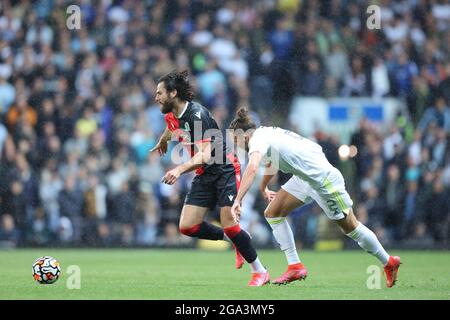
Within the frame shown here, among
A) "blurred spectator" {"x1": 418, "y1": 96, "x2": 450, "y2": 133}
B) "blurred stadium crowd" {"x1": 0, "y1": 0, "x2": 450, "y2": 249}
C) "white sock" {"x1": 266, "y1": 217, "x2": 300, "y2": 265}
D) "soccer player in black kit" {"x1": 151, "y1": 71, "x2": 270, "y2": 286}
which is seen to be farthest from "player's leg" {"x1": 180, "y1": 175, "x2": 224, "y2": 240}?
"blurred spectator" {"x1": 418, "y1": 96, "x2": 450, "y2": 133}

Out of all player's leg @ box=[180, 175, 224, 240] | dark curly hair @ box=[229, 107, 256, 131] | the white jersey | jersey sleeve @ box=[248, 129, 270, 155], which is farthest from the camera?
player's leg @ box=[180, 175, 224, 240]

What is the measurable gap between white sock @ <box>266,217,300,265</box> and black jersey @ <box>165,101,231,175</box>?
956 mm

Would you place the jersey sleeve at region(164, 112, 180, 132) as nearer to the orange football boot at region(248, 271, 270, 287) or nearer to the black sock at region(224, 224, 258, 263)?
the black sock at region(224, 224, 258, 263)

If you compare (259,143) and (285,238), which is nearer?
(259,143)

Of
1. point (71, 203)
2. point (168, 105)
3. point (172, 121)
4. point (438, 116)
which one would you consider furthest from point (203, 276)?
point (438, 116)

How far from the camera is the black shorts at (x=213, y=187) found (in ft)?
39.2

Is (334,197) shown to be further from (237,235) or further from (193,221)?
(193,221)

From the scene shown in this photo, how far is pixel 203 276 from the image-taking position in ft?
43.8

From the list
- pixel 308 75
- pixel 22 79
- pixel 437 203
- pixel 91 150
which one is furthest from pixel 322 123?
pixel 22 79

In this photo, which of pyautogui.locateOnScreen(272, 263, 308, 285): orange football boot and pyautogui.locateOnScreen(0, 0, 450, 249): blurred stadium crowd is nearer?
pyautogui.locateOnScreen(272, 263, 308, 285): orange football boot

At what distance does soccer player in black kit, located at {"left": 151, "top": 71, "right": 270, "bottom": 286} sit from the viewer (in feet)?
38.4

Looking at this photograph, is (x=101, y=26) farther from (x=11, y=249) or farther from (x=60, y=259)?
(x=60, y=259)

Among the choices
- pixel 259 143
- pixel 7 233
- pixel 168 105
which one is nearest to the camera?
pixel 259 143

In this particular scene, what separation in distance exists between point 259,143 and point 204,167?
107 centimetres
